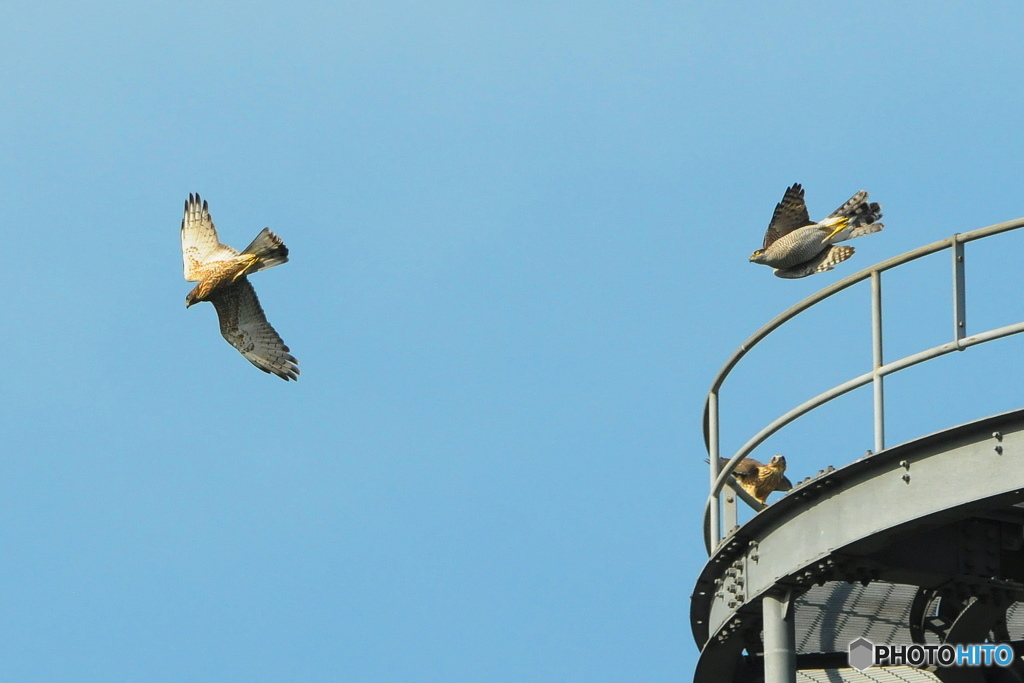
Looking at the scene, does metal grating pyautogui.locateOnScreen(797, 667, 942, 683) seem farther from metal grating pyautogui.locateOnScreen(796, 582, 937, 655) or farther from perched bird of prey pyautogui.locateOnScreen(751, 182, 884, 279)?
perched bird of prey pyautogui.locateOnScreen(751, 182, 884, 279)

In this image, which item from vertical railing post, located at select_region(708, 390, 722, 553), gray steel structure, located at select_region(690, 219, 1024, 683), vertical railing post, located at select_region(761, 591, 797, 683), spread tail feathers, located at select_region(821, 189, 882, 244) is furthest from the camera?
spread tail feathers, located at select_region(821, 189, 882, 244)

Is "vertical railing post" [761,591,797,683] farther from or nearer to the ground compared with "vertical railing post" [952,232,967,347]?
nearer to the ground

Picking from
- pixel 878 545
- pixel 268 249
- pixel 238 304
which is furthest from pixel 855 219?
pixel 238 304

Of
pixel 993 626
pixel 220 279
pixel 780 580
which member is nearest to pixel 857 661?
pixel 993 626

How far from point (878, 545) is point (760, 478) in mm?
2724

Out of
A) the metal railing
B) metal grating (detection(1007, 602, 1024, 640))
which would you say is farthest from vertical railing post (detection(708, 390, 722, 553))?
metal grating (detection(1007, 602, 1024, 640))

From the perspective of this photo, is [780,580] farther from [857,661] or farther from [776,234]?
[776,234]

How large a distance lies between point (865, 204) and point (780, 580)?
4.99m

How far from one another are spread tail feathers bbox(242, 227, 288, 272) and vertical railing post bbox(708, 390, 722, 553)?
8117 millimetres

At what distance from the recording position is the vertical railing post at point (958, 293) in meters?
13.4

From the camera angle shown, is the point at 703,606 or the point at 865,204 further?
the point at 865,204

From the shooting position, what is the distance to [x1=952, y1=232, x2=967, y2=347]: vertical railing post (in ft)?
44.0

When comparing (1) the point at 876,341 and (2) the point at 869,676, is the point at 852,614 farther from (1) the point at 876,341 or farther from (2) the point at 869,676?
(1) the point at 876,341

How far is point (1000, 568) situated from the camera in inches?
559
